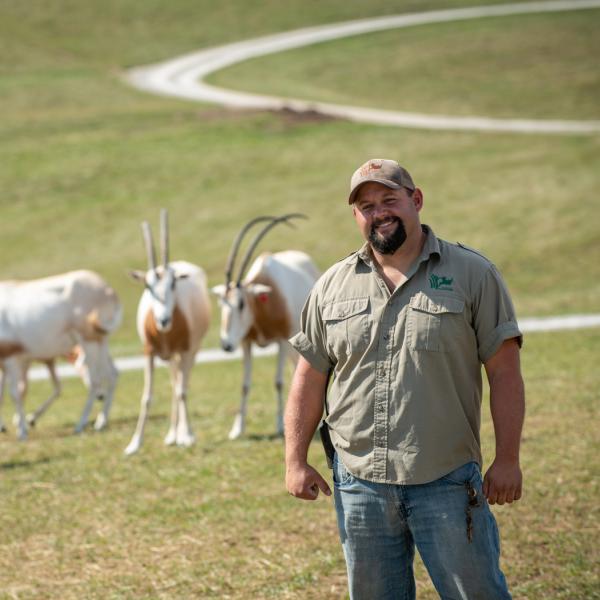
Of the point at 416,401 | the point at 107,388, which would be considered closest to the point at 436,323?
the point at 416,401

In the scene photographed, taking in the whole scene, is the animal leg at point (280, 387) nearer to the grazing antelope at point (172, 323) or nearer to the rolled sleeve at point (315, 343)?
the grazing antelope at point (172, 323)

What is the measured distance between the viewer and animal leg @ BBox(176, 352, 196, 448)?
11.4 metres

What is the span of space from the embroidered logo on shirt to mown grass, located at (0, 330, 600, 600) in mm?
2730

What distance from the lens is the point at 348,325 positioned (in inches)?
178

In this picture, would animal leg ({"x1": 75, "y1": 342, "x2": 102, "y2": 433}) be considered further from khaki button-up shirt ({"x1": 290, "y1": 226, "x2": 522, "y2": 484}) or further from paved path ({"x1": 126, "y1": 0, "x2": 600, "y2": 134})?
paved path ({"x1": 126, "y1": 0, "x2": 600, "y2": 134})

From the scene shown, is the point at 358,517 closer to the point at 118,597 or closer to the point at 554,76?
the point at 118,597

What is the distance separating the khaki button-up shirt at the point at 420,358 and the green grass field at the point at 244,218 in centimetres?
234

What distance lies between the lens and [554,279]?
24.9m

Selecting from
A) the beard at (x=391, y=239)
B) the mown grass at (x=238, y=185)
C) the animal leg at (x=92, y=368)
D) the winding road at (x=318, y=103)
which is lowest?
the animal leg at (x=92, y=368)

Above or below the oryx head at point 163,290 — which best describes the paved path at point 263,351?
below

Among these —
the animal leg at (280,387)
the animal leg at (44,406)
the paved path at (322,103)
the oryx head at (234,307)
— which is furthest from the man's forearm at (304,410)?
the paved path at (322,103)

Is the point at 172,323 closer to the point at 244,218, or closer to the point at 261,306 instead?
the point at 261,306

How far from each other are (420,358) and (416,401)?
186mm

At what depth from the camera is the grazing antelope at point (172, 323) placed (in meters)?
11.3
